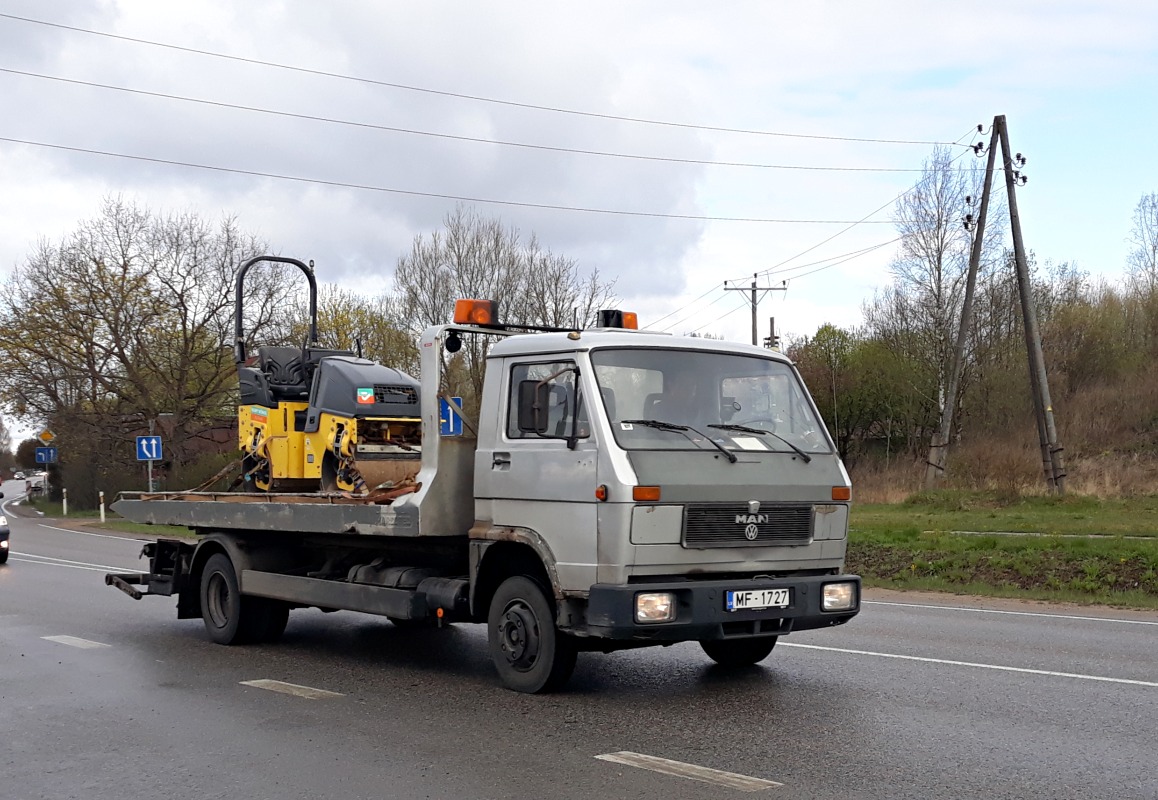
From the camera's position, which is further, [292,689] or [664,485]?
[292,689]

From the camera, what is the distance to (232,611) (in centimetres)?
1037

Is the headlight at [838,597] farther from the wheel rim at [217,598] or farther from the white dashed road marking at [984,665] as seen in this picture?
the wheel rim at [217,598]

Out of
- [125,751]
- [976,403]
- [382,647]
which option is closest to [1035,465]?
[976,403]

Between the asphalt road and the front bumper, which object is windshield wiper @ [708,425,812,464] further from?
the asphalt road

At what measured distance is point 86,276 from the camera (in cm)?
4362

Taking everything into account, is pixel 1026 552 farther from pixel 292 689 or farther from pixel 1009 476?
pixel 292 689

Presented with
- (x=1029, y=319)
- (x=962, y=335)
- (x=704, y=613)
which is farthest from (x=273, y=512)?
(x=962, y=335)

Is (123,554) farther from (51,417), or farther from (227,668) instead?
(51,417)

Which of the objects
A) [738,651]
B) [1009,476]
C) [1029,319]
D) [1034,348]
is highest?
[1029,319]

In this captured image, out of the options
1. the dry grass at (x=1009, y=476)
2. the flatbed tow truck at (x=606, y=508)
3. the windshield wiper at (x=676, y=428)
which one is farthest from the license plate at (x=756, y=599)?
the dry grass at (x=1009, y=476)

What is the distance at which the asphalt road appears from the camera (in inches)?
220

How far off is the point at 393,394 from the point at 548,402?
130 inches

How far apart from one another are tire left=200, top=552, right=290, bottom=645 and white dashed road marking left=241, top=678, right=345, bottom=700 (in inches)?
68.8

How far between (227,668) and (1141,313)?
44.9 meters
